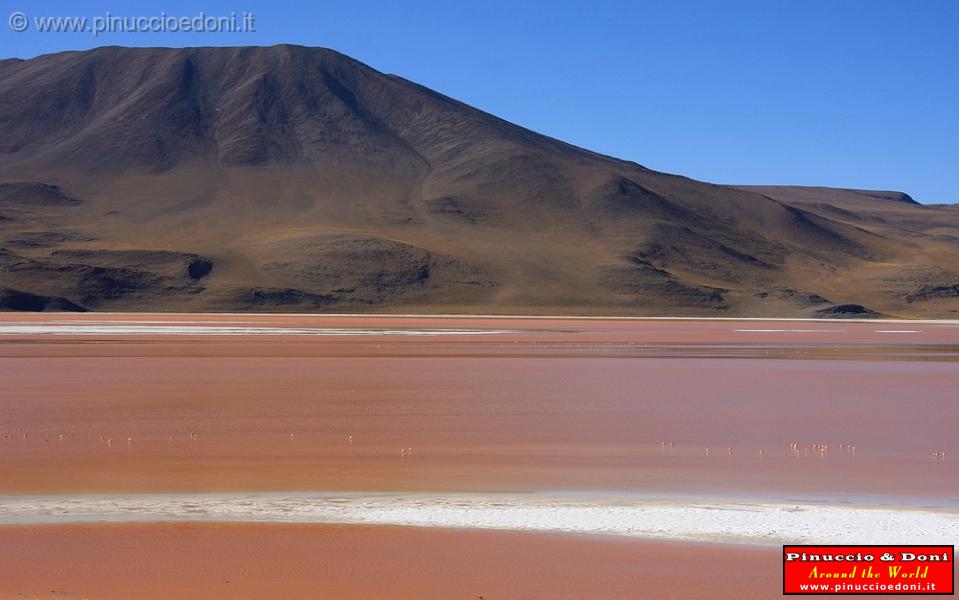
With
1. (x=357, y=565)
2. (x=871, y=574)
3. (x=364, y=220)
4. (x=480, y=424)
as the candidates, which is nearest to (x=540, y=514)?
(x=357, y=565)

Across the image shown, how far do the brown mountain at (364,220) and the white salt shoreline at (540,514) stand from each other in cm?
9438

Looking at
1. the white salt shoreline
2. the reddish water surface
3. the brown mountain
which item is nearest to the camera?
the white salt shoreline

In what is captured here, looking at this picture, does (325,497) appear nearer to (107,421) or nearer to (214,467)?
(214,467)

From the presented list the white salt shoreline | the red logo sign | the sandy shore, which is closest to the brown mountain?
the white salt shoreline

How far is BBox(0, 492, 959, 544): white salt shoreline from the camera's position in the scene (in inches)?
396

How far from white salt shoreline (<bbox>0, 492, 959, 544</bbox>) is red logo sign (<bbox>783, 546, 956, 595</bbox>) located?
2.88 ft

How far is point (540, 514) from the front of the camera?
10953 mm

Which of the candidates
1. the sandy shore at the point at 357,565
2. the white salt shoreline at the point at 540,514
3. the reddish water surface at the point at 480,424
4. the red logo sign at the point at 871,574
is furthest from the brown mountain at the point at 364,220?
the red logo sign at the point at 871,574

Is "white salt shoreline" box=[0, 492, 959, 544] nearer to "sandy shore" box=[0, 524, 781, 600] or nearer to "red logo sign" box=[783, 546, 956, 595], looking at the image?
"sandy shore" box=[0, 524, 781, 600]

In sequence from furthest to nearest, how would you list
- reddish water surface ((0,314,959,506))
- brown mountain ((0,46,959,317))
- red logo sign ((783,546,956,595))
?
brown mountain ((0,46,959,317)), reddish water surface ((0,314,959,506)), red logo sign ((783,546,956,595))

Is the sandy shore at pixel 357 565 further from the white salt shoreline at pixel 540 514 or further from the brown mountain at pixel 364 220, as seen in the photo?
the brown mountain at pixel 364 220

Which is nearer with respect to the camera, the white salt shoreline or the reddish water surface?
the white salt shoreline

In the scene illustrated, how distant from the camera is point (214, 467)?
13.9 metres

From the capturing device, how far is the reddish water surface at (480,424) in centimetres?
1320
